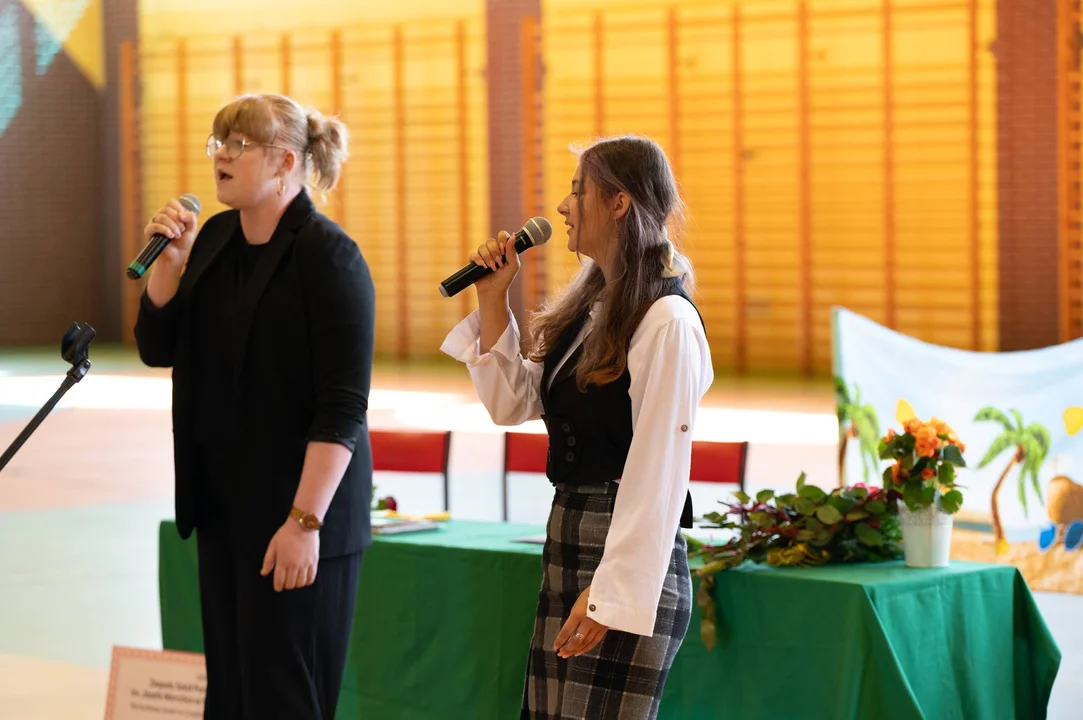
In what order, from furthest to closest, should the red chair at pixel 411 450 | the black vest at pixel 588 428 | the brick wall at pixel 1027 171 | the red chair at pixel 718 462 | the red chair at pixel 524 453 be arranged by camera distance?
1. the brick wall at pixel 1027 171
2. the red chair at pixel 411 450
3. the red chair at pixel 524 453
4. the red chair at pixel 718 462
5. the black vest at pixel 588 428

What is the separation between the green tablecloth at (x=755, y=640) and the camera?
249 cm

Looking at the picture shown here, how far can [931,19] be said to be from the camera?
10.2 m

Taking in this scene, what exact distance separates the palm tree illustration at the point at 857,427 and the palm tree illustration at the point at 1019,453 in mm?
414

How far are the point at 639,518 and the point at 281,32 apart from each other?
472 inches

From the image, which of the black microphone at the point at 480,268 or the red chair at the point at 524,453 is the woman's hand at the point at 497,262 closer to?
the black microphone at the point at 480,268

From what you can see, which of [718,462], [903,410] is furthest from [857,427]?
[718,462]

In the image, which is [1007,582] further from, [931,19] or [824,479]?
[931,19]

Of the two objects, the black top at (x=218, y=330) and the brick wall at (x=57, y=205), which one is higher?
the brick wall at (x=57, y=205)

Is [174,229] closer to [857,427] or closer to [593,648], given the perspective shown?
[593,648]

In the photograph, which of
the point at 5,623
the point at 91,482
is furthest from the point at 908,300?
the point at 5,623

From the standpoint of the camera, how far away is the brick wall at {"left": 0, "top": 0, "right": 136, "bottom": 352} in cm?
1384

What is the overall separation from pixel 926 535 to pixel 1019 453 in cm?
223

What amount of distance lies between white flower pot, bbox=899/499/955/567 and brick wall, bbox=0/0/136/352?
41.7ft

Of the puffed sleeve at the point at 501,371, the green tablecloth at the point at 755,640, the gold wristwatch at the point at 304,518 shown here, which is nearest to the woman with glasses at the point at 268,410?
the gold wristwatch at the point at 304,518
